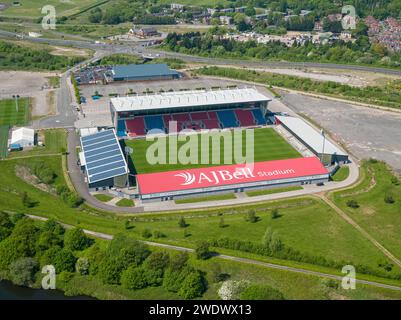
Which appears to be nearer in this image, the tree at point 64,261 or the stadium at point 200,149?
A: the tree at point 64,261

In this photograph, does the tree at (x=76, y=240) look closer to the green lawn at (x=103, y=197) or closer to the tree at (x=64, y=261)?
the tree at (x=64, y=261)

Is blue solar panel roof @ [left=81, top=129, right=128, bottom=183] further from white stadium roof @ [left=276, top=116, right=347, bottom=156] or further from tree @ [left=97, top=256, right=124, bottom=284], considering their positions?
white stadium roof @ [left=276, top=116, right=347, bottom=156]

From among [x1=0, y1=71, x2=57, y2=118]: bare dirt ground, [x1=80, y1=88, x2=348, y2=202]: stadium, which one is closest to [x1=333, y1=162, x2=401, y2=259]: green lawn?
[x1=80, y1=88, x2=348, y2=202]: stadium

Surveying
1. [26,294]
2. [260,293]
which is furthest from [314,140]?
[26,294]

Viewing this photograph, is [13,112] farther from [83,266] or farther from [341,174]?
[341,174]

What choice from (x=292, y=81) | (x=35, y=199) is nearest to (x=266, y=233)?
(x=35, y=199)

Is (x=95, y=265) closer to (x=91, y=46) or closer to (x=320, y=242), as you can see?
(x=320, y=242)

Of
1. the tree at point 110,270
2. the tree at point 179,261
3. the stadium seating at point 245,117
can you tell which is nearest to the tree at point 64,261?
the tree at point 110,270
